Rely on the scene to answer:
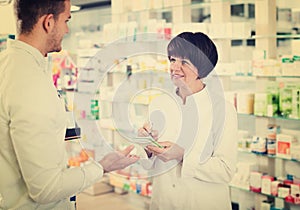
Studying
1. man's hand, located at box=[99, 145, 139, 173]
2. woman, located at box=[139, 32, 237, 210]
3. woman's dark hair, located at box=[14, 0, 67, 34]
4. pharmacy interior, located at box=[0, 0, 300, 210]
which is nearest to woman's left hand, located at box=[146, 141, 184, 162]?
woman, located at box=[139, 32, 237, 210]

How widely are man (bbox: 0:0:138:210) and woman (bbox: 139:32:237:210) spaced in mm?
521

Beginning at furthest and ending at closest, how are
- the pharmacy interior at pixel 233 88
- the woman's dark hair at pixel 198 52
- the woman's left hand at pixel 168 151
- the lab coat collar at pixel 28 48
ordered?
1. the pharmacy interior at pixel 233 88
2. the woman's dark hair at pixel 198 52
3. the woman's left hand at pixel 168 151
4. the lab coat collar at pixel 28 48

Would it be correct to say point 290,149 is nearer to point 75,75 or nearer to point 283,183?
point 283,183

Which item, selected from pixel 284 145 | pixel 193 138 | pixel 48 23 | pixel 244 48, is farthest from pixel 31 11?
pixel 244 48

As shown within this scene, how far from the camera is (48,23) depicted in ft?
5.89

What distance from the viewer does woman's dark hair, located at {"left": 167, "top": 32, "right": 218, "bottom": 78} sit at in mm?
2379

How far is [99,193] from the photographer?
4.44 metres

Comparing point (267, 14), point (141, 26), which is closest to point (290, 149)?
point (267, 14)

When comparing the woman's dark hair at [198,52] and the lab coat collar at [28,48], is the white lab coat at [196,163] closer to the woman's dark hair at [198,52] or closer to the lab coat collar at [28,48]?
the woman's dark hair at [198,52]

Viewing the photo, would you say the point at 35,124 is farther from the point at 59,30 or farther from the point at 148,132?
the point at 148,132

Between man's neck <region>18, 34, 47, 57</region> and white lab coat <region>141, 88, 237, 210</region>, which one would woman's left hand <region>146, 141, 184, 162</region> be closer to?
white lab coat <region>141, 88, 237, 210</region>

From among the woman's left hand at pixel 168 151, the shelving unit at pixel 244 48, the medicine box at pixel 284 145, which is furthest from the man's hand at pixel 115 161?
the medicine box at pixel 284 145

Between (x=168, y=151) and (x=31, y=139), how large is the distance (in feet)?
2.69

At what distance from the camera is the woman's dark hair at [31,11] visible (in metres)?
1.77
